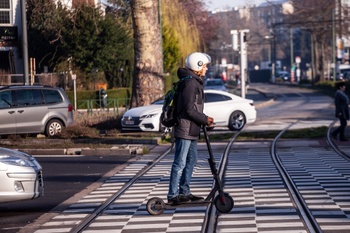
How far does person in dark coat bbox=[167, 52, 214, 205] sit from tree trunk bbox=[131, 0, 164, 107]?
60.8 ft

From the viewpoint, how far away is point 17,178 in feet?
36.4

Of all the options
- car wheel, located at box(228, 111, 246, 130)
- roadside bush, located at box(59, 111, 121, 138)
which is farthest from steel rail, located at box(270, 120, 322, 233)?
car wheel, located at box(228, 111, 246, 130)

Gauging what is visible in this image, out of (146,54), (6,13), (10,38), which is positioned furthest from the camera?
(6,13)

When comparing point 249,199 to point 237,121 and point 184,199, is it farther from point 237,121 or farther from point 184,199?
point 237,121

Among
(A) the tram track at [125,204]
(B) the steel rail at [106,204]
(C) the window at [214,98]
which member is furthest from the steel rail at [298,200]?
(C) the window at [214,98]

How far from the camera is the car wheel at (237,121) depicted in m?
28.9

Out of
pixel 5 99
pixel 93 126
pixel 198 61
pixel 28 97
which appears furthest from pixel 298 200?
pixel 93 126

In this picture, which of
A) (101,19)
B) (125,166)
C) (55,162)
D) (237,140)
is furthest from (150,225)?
(101,19)

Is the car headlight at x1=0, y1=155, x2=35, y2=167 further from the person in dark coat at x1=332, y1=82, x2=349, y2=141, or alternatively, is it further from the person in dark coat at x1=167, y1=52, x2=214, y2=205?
the person in dark coat at x1=332, y1=82, x2=349, y2=141

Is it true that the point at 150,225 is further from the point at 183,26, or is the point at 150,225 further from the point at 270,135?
the point at 183,26

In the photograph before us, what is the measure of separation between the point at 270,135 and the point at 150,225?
15.8m

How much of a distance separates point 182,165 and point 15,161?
2453 millimetres

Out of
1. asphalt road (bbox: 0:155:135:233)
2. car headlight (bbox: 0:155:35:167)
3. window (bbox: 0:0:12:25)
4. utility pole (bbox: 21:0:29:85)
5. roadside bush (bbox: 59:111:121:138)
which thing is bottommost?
asphalt road (bbox: 0:155:135:233)

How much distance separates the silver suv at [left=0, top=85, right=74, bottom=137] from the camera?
81.3ft
